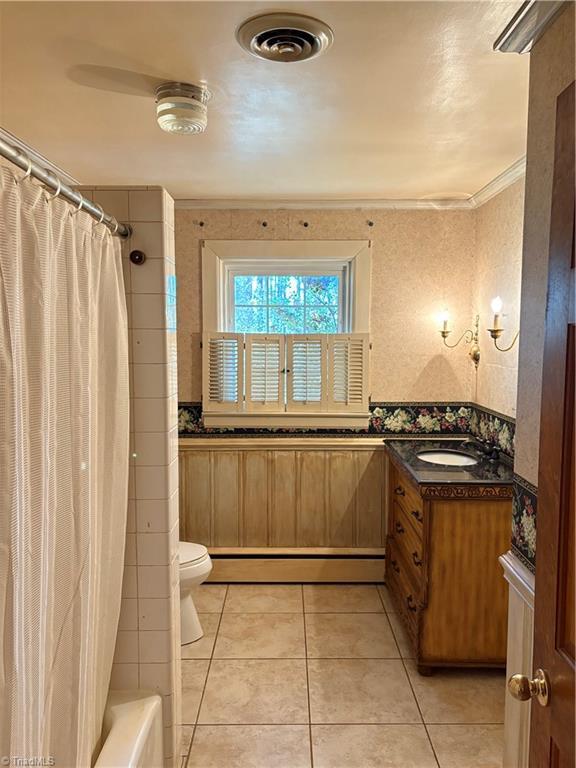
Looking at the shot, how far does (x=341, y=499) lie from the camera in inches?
142

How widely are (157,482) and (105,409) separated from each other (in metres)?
0.34

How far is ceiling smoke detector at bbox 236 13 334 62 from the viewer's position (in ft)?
4.97

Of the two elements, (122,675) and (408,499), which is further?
(408,499)

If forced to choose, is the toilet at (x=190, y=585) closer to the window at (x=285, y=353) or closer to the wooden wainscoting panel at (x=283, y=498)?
the wooden wainscoting panel at (x=283, y=498)

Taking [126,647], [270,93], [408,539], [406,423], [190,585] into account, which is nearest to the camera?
[126,647]

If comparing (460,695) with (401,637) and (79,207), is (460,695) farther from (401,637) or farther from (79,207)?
(79,207)

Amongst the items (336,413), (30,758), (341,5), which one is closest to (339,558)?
(336,413)

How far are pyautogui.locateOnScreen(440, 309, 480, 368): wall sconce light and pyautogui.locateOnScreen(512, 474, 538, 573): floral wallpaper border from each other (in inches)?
78.8

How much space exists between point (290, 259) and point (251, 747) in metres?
2.70

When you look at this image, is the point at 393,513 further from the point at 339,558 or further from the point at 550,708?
the point at 550,708

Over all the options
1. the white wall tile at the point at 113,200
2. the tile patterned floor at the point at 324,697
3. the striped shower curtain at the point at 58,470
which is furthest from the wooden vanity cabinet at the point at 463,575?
the white wall tile at the point at 113,200

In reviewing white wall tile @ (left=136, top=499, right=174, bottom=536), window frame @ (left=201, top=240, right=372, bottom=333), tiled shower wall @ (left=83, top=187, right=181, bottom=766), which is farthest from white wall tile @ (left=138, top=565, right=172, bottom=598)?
window frame @ (left=201, top=240, right=372, bottom=333)

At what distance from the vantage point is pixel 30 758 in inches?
42.8

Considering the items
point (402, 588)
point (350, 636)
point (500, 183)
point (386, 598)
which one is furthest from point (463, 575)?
point (500, 183)
